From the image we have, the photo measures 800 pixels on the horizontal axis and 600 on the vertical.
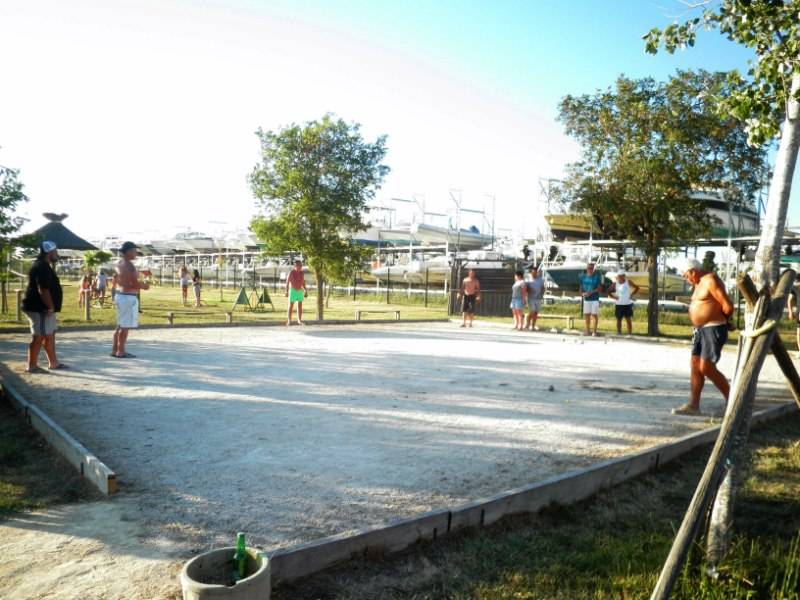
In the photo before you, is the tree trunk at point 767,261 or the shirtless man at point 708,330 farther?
the shirtless man at point 708,330

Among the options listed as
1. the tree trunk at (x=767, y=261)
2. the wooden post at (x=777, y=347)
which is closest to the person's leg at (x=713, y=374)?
the wooden post at (x=777, y=347)

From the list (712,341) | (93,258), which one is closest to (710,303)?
(712,341)

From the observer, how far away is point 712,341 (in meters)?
6.50

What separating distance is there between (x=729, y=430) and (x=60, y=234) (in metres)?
21.8

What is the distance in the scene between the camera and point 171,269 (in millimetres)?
50094

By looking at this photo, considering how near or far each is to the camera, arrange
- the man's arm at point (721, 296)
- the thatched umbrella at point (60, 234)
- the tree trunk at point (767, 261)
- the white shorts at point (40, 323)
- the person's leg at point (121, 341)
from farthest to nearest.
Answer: the thatched umbrella at point (60, 234) < the person's leg at point (121, 341) < the white shorts at point (40, 323) < the man's arm at point (721, 296) < the tree trunk at point (767, 261)

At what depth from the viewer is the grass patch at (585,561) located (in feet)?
9.70

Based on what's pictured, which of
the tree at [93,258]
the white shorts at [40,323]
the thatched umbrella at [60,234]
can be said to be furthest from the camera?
the tree at [93,258]

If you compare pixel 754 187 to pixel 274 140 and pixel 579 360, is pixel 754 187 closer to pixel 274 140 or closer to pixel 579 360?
pixel 579 360

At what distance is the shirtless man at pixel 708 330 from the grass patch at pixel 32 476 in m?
6.02

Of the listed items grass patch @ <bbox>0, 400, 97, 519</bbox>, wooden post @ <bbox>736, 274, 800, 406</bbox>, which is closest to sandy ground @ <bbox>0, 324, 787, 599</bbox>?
grass patch @ <bbox>0, 400, 97, 519</bbox>

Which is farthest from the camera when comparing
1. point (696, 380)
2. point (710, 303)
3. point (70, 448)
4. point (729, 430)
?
point (696, 380)

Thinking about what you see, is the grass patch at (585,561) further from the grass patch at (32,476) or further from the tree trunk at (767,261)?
the grass patch at (32,476)

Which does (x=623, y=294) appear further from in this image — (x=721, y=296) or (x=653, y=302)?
(x=721, y=296)
